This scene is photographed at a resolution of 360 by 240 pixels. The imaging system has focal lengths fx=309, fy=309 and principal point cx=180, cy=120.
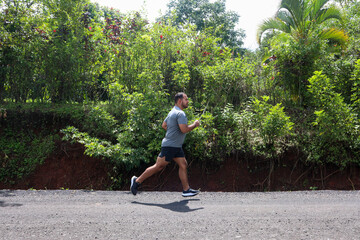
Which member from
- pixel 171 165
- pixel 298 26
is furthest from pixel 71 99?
pixel 298 26

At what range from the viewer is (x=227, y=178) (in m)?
8.16

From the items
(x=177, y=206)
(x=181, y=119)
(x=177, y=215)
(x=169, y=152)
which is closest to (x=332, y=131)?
(x=181, y=119)

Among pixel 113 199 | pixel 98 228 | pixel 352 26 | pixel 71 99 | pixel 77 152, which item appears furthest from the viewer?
pixel 352 26

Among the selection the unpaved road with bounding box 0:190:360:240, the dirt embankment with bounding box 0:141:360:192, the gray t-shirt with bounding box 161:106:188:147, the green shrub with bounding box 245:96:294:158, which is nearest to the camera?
the unpaved road with bounding box 0:190:360:240

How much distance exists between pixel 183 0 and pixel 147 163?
26621 millimetres

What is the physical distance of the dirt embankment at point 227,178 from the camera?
7996 millimetres

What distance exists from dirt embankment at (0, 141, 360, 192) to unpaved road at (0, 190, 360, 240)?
5.13ft

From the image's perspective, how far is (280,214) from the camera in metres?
4.69

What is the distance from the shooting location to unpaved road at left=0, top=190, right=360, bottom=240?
12.5ft

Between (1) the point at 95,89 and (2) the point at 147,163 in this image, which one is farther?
(1) the point at 95,89

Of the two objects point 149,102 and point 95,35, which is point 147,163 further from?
point 95,35

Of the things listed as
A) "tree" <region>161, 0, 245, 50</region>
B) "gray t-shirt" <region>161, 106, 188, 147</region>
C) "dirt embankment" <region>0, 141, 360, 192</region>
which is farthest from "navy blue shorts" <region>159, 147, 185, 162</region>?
"tree" <region>161, 0, 245, 50</region>

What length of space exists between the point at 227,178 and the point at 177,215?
12.3 ft

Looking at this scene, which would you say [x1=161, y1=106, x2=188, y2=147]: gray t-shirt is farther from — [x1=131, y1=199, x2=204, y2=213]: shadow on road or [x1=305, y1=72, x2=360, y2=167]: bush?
[x1=305, y1=72, x2=360, y2=167]: bush
